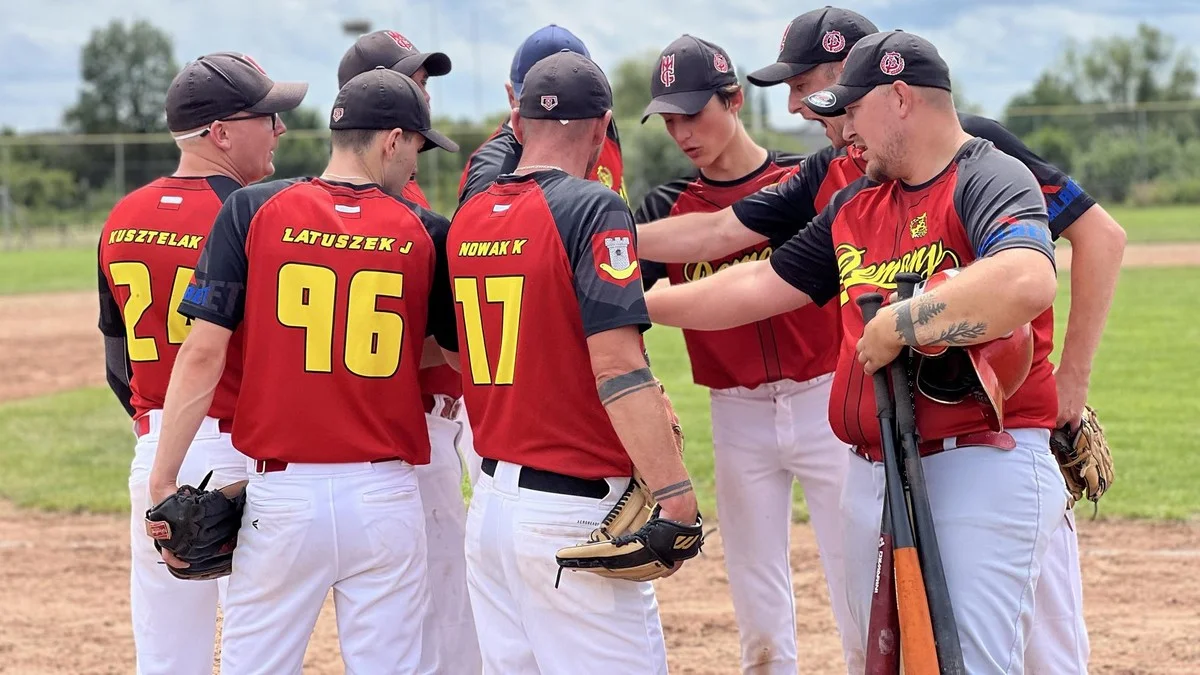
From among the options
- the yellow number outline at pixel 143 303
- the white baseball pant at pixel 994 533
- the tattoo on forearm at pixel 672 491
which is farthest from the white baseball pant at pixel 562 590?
the yellow number outline at pixel 143 303

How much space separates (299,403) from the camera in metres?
3.51

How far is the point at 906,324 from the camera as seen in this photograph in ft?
9.71

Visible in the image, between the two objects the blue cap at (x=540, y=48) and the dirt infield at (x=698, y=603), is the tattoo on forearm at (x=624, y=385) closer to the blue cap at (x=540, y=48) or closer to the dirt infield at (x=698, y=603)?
the blue cap at (x=540, y=48)

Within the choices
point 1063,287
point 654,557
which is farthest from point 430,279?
point 1063,287

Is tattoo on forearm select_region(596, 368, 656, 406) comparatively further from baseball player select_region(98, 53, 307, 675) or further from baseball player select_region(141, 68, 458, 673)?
baseball player select_region(98, 53, 307, 675)

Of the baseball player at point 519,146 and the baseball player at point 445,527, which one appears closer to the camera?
the baseball player at point 445,527

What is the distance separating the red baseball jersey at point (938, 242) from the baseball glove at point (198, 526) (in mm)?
1759

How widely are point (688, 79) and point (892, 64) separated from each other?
63.9 inches

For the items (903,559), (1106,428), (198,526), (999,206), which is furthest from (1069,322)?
(1106,428)

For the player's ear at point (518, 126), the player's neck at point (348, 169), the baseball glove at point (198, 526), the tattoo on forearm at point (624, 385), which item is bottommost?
the baseball glove at point (198, 526)

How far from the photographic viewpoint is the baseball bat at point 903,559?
9.66ft

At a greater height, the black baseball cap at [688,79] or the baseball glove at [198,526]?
the black baseball cap at [688,79]

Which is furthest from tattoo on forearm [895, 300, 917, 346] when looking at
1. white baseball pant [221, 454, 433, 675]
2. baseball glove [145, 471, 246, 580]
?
baseball glove [145, 471, 246, 580]

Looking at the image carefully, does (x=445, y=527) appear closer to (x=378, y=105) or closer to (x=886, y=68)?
(x=378, y=105)
